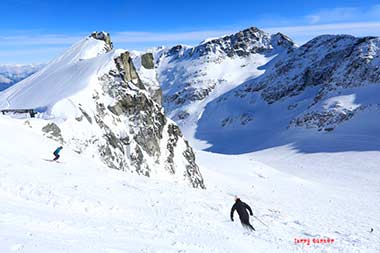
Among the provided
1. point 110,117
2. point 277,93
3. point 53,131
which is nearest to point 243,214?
point 53,131

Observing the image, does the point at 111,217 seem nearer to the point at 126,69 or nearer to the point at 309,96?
the point at 126,69

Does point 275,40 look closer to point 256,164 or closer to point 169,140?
point 256,164

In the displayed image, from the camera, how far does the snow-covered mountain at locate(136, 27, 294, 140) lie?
158250mm

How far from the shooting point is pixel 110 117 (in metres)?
38.7

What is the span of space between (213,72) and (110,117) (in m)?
142

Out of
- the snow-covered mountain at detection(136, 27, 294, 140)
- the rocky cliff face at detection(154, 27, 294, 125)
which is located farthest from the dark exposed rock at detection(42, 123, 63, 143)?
the rocky cliff face at detection(154, 27, 294, 125)

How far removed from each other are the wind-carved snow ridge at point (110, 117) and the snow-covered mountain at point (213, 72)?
90.7 m

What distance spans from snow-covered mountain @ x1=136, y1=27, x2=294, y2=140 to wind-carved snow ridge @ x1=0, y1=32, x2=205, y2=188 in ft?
298

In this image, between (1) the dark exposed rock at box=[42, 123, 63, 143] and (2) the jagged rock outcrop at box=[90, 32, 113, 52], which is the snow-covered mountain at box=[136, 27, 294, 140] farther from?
(1) the dark exposed rock at box=[42, 123, 63, 143]

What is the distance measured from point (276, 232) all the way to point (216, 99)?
443 feet

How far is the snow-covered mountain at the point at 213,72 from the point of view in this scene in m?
158

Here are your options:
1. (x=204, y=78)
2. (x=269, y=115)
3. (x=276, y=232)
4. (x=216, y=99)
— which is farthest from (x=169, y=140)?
(x=204, y=78)

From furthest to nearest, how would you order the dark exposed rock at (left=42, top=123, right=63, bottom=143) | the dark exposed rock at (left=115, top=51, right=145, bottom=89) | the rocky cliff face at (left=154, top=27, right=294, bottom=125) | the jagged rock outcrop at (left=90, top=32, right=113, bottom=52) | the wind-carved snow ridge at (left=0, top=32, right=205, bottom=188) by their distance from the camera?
1. the rocky cliff face at (left=154, top=27, right=294, bottom=125)
2. the jagged rock outcrop at (left=90, top=32, right=113, bottom=52)
3. the dark exposed rock at (left=115, top=51, right=145, bottom=89)
4. the wind-carved snow ridge at (left=0, top=32, right=205, bottom=188)
5. the dark exposed rock at (left=42, top=123, right=63, bottom=143)

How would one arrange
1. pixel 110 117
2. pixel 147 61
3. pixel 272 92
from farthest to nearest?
pixel 272 92 → pixel 147 61 → pixel 110 117
